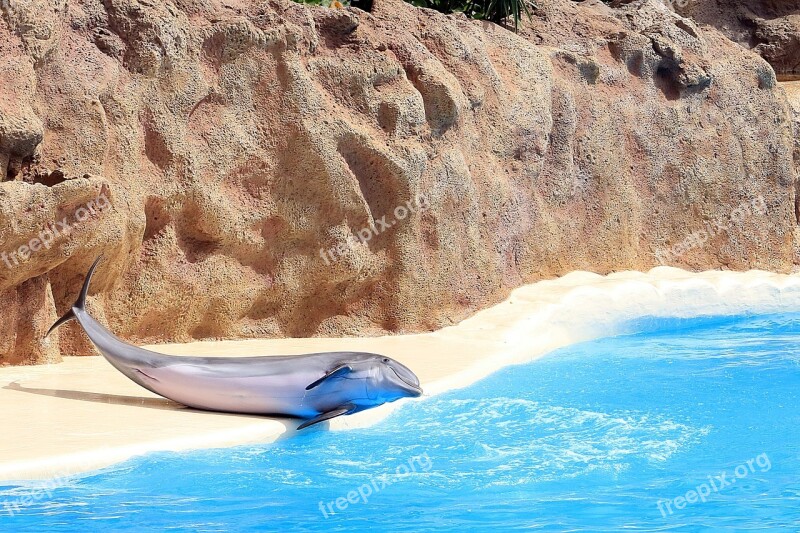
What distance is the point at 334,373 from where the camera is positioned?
18.9 ft

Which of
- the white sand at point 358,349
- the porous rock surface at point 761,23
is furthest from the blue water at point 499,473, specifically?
the porous rock surface at point 761,23

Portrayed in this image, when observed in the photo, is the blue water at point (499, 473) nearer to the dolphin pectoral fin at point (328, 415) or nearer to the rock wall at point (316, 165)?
the dolphin pectoral fin at point (328, 415)

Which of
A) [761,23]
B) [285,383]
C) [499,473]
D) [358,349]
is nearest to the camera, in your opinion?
[499,473]

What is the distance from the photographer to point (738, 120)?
13.1 metres

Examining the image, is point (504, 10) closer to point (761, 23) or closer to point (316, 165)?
point (316, 165)

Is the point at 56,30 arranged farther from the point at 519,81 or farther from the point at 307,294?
the point at 519,81

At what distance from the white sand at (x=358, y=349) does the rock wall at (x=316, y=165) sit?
1.28ft

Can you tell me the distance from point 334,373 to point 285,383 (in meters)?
0.30

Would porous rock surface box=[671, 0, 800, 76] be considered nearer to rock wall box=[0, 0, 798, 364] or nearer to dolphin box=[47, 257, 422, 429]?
rock wall box=[0, 0, 798, 364]

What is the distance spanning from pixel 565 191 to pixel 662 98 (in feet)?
7.14

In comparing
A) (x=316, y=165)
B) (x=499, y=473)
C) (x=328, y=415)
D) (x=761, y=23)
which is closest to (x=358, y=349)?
(x=316, y=165)

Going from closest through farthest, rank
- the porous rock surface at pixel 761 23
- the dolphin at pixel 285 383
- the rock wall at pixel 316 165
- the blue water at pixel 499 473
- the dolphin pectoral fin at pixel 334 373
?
the blue water at pixel 499 473 → the dolphin pectoral fin at pixel 334 373 → the dolphin at pixel 285 383 → the rock wall at pixel 316 165 → the porous rock surface at pixel 761 23

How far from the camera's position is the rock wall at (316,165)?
7.30 m

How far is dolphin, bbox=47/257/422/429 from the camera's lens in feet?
19.3
